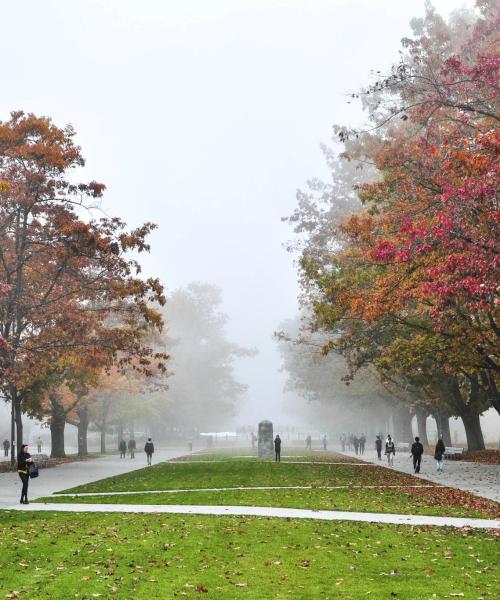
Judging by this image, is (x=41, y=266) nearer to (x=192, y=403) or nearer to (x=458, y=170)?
(x=458, y=170)

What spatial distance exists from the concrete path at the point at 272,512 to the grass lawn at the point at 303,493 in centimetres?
Result: 78

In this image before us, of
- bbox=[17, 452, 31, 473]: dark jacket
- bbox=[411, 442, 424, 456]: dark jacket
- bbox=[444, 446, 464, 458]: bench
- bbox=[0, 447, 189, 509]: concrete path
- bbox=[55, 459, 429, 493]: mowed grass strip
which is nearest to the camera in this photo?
bbox=[17, 452, 31, 473]: dark jacket

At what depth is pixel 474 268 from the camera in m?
14.2

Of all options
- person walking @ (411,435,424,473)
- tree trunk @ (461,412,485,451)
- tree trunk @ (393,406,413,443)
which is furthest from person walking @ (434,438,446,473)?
tree trunk @ (393,406,413,443)

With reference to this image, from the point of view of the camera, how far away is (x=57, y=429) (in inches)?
1779

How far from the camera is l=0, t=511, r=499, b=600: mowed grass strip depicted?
28.2ft

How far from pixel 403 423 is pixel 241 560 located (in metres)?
48.8

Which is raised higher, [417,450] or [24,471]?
[24,471]

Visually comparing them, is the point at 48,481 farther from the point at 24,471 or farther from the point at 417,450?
the point at 417,450

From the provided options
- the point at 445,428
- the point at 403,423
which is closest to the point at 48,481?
the point at 445,428

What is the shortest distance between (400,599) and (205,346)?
3548 inches

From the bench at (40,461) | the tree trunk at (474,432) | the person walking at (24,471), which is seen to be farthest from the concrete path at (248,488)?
the tree trunk at (474,432)

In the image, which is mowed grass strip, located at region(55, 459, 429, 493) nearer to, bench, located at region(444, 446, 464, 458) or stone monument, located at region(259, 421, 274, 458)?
bench, located at region(444, 446, 464, 458)

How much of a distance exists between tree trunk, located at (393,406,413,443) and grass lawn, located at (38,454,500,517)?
2778 cm
